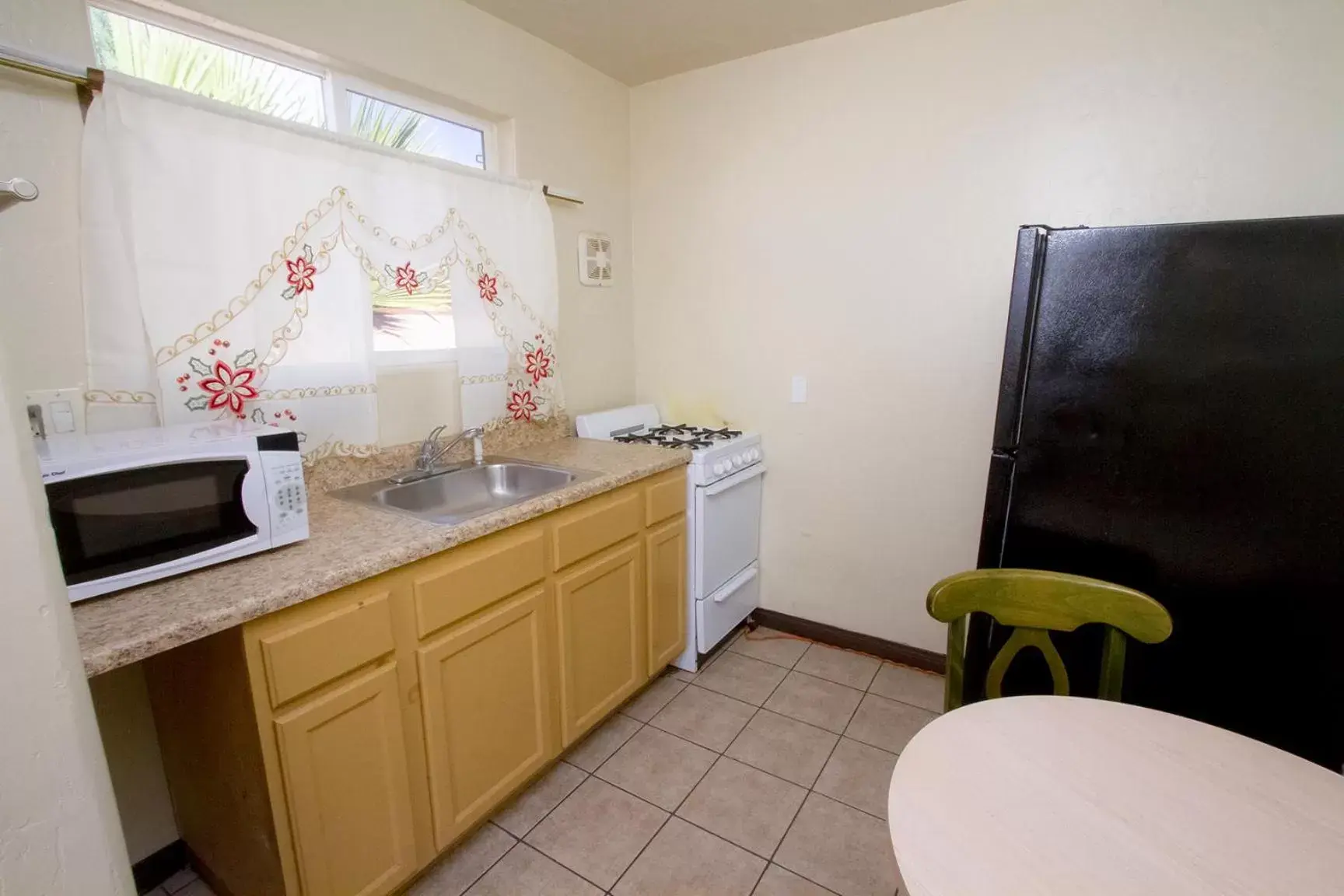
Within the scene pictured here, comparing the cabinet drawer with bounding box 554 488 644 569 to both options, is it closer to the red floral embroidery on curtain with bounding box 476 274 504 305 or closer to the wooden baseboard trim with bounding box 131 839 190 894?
the red floral embroidery on curtain with bounding box 476 274 504 305

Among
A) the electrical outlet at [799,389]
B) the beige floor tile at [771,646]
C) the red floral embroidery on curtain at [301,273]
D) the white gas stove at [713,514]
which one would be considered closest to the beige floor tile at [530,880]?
the white gas stove at [713,514]

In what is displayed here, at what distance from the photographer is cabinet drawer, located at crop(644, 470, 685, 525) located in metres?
2.16

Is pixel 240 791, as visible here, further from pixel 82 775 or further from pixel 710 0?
pixel 710 0

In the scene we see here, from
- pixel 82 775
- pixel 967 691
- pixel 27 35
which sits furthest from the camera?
pixel 967 691

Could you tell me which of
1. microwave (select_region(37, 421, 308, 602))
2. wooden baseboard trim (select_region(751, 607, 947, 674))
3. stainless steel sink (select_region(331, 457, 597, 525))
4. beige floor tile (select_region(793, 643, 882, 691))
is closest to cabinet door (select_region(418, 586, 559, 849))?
stainless steel sink (select_region(331, 457, 597, 525))

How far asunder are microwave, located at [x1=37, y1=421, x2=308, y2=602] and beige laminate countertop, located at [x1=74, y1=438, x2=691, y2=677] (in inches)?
1.5

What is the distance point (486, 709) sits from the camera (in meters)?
1.61

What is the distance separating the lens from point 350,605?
4.14ft

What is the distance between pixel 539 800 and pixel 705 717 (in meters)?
0.66

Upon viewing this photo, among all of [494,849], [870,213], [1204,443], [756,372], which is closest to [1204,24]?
[870,213]

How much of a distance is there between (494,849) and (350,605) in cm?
90

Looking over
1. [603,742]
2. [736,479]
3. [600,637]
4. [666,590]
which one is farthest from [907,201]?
[603,742]

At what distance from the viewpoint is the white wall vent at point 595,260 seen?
2654 mm

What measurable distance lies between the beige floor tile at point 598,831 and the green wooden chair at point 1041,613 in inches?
38.6
